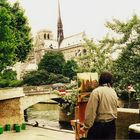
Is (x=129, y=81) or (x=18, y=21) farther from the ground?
(x=18, y=21)

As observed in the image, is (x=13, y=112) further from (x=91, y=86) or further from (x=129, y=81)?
(x=91, y=86)

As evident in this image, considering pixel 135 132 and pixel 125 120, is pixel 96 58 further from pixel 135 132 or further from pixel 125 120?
pixel 135 132

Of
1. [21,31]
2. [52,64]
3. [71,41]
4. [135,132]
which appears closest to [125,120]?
[135,132]

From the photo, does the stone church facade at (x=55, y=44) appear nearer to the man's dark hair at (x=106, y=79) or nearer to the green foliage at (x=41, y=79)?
the green foliage at (x=41, y=79)

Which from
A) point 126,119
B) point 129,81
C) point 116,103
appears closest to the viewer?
point 116,103

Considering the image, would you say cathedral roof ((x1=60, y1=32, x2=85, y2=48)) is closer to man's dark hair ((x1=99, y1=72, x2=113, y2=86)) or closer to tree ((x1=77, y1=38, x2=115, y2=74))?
tree ((x1=77, y1=38, x2=115, y2=74))

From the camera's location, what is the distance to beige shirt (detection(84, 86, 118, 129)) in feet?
20.4

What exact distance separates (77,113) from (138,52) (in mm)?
17215

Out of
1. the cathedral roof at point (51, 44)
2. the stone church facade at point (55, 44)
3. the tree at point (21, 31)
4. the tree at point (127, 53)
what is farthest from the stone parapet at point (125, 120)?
the cathedral roof at point (51, 44)

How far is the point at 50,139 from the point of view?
24391 millimetres

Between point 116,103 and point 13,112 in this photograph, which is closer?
point 116,103

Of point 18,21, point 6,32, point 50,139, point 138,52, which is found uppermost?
point 18,21

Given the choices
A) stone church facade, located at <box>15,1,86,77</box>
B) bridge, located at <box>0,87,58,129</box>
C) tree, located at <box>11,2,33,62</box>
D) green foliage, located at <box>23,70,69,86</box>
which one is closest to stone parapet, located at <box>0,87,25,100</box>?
bridge, located at <box>0,87,58,129</box>

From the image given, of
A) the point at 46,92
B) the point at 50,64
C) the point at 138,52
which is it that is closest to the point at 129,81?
the point at 138,52
